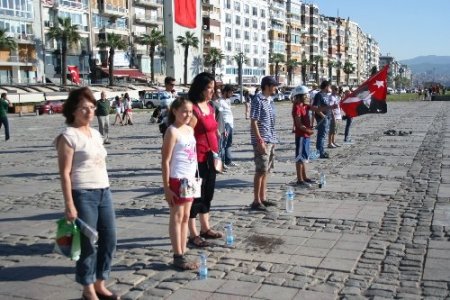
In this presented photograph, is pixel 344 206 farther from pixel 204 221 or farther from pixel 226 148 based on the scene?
A: pixel 226 148

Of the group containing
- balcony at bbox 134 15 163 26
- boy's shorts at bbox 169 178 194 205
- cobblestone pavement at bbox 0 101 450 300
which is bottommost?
cobblestone pavement at bbox 0 101 450 300

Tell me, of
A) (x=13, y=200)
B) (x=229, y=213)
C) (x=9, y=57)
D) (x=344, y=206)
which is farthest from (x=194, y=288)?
(x=9, y=57)

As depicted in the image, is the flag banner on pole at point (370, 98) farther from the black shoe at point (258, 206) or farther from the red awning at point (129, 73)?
the red awning at point (129, 73)

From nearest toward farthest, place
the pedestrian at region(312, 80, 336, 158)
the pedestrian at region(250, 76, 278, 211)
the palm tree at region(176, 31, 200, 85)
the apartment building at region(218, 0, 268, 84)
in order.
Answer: the pedestrian at region(250, 76, 278, 211) < the pedestrian at region(312, 80, 336, 158) < the palm tree at region(176, 31, 200, 85) < the apartment building at region(218, 0, 268, 84)

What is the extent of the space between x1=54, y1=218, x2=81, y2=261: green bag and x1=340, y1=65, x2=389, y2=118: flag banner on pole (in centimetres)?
926

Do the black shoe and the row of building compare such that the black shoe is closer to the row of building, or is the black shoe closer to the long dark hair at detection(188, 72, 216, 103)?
the long dark hair at detection(188, 72, 216, 103)

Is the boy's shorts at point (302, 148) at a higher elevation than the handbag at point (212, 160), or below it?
below

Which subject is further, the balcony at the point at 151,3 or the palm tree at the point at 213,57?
the palm tree at the point at 213,57

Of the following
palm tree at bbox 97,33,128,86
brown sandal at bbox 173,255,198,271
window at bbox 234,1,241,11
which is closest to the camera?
brown sandal at bbox 173,255,198,271

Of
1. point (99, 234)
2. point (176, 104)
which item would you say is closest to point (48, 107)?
point (176, 104)

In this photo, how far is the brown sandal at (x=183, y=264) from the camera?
16.4 ft

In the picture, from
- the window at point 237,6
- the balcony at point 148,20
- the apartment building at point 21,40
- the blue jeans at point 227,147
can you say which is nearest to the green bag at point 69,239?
the blue jeans at point 227,147

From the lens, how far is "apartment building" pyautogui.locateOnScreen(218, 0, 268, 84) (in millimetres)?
93312

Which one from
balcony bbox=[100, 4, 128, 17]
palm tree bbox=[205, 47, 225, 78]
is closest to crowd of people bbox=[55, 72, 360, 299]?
balcony bbox=[100, 4, 128, 17]
